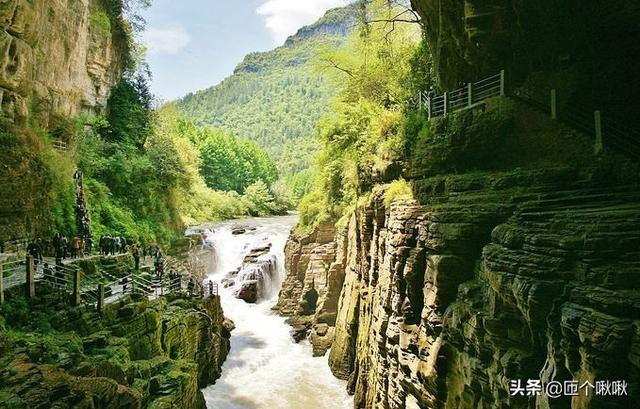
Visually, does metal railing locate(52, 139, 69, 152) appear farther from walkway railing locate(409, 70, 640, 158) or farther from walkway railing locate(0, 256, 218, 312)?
walkway railing locate(409, 70, 640, 158)

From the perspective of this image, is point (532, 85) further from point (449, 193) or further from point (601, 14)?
point (449, 193)

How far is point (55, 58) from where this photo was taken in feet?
76.3

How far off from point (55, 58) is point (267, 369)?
20190 mm

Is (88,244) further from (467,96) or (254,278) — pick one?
(467,96)

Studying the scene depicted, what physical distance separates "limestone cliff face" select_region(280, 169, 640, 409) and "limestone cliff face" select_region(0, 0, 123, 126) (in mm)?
14863

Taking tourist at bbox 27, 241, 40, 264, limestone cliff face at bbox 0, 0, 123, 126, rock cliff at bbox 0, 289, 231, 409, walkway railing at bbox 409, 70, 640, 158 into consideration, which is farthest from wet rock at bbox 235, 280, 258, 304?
walkway railing at bbox 409, 70, 640, 158

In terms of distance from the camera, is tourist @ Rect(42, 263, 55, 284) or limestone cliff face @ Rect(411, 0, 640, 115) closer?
tourist @ Rect(42, 263, 55, 284)

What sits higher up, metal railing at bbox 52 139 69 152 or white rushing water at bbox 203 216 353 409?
metal railing at bbox 52 139 69 152

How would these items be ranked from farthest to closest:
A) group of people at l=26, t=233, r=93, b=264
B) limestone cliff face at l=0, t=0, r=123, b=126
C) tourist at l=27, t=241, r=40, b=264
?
1. limestone cliff face at l=0, t=0, r=123, b=126
2. group of people at l=26, t=233, r=93, b=264
3. tourist at l=27, t=241, r=40, b=264

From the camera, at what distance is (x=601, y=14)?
13.2m

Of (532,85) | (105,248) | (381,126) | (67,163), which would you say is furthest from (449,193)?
(67,163)

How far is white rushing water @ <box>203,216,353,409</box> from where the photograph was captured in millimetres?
19047

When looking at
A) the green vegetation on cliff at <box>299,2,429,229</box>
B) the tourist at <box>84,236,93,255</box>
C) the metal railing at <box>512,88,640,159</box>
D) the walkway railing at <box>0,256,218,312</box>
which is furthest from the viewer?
the green vegetation on cliff at <box>299,2,429,229</box>

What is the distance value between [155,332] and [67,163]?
39.7 feet
